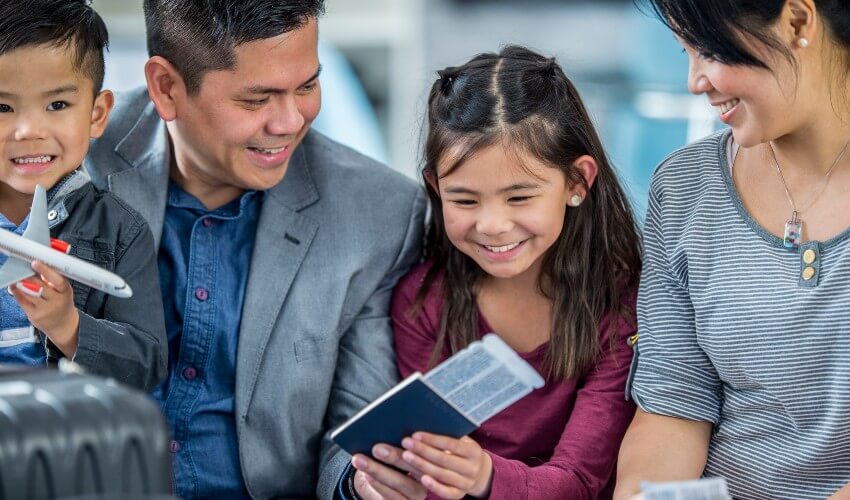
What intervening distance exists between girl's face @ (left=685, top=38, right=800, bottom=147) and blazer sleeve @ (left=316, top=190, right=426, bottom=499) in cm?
56

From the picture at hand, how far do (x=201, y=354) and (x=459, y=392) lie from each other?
54 centimetres

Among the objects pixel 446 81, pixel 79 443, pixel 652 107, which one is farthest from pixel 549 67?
pixel 652 107

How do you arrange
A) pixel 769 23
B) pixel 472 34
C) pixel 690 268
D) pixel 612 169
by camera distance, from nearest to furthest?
pixel 769 23, pixel 690 268, pixel 612 169, pixel 472 34

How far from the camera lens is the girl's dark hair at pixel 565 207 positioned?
1.59 m

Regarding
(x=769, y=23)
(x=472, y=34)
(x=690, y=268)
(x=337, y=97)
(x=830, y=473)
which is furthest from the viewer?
(x=472, y=34)

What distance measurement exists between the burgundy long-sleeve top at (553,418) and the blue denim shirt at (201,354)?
0.26 metres

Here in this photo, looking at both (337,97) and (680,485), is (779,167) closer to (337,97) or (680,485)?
(680,485)

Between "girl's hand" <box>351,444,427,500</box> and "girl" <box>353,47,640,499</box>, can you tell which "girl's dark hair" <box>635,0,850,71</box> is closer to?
"girl" <box>353,47,640,499</box>

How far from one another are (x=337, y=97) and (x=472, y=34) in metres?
2.38

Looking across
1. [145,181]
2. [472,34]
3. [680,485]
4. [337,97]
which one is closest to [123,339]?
[145,181]

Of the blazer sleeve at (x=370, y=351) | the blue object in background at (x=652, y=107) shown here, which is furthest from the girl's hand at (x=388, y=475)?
the blue object in background at (x=652, y=107)

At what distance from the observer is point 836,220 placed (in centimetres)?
134

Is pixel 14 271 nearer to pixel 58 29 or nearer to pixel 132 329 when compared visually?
pixel 132 329

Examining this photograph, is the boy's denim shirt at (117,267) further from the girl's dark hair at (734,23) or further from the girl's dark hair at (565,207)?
the girl's dark hair at (734,23)
